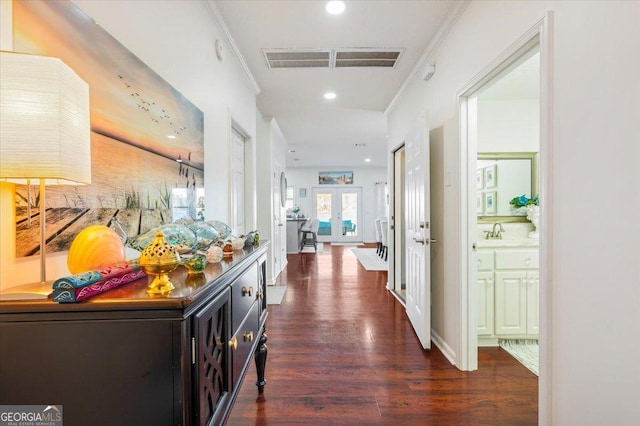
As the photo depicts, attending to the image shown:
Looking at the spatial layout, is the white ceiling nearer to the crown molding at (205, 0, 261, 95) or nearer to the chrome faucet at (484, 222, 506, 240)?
the crown molding at (205, 0, 261, 95)

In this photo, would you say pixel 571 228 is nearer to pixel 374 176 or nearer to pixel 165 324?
pixel 165 324

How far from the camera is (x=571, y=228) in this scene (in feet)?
4.22

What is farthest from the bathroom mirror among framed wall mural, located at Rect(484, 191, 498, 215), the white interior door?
the white interior door

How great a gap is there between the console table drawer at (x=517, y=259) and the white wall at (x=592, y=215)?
4.32 ft

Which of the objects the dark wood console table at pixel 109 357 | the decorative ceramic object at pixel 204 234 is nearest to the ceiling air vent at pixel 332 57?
the decorative ceramic object at pixel 204 234

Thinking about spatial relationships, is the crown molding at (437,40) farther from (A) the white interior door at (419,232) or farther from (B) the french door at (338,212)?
(B) the french door at (338,212)

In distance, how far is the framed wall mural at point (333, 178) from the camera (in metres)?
10.8

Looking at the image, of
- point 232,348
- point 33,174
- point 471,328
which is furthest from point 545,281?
point 33,174

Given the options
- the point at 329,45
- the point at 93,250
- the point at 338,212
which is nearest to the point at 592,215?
the point at 93,250

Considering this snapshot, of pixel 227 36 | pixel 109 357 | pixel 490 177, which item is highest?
pixel 227 36

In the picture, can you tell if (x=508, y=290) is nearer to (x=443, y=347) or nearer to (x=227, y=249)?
(x=443, y=347)

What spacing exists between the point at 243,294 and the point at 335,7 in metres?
2.11

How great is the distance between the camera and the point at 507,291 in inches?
103

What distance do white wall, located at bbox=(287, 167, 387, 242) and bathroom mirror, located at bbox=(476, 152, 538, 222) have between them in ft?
24.8
